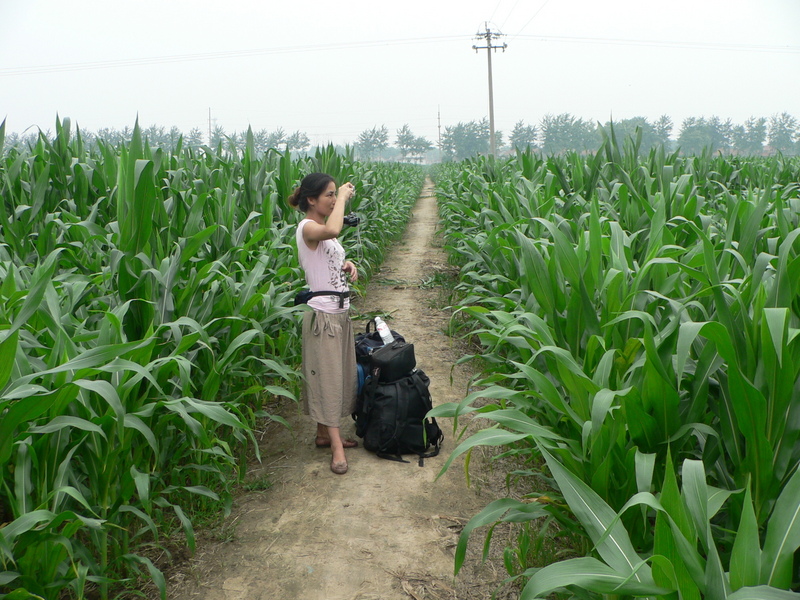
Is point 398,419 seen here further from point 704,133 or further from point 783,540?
point 704,133

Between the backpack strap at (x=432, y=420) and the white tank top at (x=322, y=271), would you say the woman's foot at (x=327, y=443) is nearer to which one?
the backpack strap at (x=432, y=420)

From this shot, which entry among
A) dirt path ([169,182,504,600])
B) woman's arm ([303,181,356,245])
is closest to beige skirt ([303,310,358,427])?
dirt path ([169,182,504,600])

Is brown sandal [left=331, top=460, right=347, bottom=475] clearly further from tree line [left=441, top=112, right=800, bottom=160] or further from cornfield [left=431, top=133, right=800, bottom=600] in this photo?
tree line [left=441, top=112, right=800, bottom=160]

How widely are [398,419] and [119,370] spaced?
1.60m

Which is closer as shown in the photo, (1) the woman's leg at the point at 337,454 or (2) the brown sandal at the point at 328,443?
(1) the woman's leg at the point at 337,454

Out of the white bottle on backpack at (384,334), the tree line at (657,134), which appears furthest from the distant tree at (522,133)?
the white bottle on backpack at (384,334)

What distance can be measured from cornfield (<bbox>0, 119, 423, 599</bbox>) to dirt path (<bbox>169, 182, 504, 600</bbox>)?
0.18 meters

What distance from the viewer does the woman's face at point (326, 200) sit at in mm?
3209

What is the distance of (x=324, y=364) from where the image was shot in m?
3.21

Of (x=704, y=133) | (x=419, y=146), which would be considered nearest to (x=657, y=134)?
(x=704, y=133)

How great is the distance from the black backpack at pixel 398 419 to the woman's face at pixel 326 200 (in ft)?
3.03

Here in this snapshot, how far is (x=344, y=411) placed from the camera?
339cm

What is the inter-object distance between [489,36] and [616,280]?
3467 centimetres

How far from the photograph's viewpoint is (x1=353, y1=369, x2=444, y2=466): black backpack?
10.6 feet
